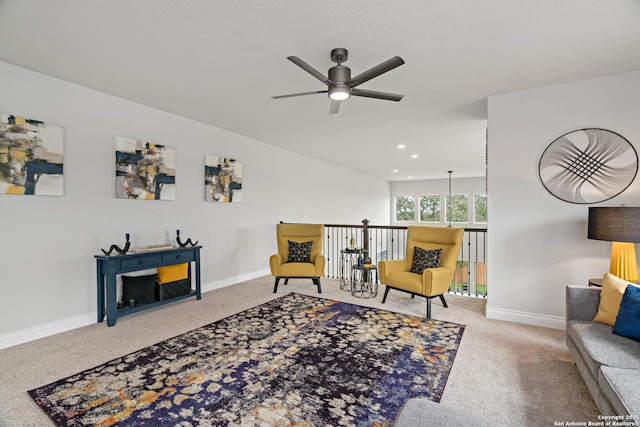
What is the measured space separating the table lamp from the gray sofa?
0.56 meters

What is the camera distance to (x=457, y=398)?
2129mm

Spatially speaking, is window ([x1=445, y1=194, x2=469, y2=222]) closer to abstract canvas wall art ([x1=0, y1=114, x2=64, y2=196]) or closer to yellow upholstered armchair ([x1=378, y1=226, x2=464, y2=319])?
yellow upholstered armchair ([x1=378, y1=226, x2=464, y2=319])

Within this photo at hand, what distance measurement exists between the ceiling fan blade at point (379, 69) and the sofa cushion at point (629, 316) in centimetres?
220

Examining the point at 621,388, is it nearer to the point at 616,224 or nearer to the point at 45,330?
the point at 616,224

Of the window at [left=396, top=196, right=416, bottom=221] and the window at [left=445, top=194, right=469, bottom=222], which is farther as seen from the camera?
the window at [left=396, top=196, right=416, bottom=221]

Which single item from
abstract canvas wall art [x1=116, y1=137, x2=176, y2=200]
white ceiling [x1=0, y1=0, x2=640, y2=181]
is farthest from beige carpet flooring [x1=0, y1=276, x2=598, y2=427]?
white ceiling [x1=0, y1=0, x2=640, y2=181]

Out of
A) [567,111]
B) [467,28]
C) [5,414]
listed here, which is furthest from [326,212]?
[5,414]

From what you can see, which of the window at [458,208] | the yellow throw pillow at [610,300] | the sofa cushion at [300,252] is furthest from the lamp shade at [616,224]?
the window at [458,208]

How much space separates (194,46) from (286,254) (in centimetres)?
340

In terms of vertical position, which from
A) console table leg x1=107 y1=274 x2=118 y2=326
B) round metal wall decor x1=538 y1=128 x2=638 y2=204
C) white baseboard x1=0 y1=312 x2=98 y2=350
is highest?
round metal wall decor x1=538 y1=128 x2=638 y2=204

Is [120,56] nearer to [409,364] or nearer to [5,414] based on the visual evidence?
[5,414]

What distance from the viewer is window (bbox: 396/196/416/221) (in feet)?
43.4

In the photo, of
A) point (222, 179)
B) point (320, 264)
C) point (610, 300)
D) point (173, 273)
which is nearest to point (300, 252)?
point (320, 264)

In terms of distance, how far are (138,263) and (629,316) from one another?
4.51m
